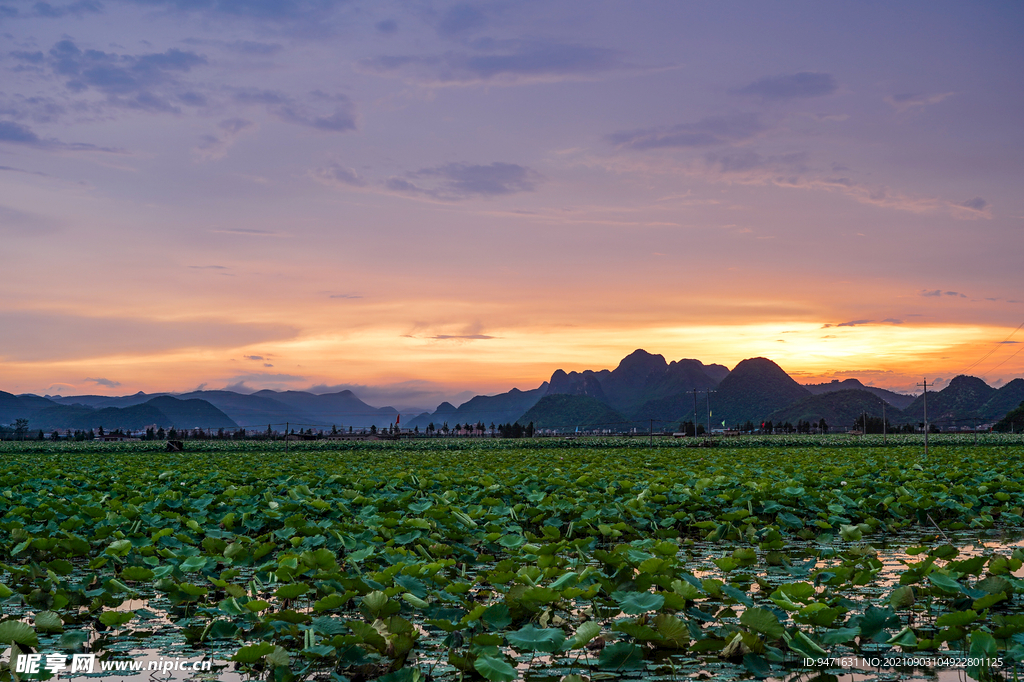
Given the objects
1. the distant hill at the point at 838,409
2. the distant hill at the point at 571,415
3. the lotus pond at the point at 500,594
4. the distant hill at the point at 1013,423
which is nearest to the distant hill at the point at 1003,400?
the distant hill at the point at 838,409

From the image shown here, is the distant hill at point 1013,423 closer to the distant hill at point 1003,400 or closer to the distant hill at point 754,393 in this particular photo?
the distant hill at point 1003,400

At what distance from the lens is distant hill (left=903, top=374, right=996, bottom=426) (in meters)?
141

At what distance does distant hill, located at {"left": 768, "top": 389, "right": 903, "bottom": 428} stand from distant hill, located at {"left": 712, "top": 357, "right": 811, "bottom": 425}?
15.7m

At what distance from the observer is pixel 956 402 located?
148500mm

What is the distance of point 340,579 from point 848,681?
3561mm

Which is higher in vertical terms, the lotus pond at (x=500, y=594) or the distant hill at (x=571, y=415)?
the lotus pond at (x=500, y=594)

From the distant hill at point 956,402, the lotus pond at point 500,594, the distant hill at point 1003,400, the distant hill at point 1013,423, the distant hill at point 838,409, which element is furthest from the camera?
the distant hill at point 838,409

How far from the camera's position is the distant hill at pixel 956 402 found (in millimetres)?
141125

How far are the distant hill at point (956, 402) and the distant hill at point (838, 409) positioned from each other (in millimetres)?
5866

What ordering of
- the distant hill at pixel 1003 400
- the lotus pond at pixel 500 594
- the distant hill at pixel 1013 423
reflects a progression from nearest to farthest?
1. the lotus pond at pixel 500 594
2. the distant hill at pixel 1013 423
3. the distant hill at pixel 1003 400

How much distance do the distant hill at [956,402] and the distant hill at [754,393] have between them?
1183 inches

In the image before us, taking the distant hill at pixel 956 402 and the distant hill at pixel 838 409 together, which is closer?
the distant hill at pixel 956 402

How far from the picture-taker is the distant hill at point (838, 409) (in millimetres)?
147375

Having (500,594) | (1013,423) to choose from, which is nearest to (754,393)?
(1013,423)
